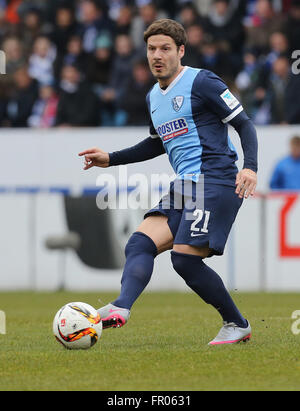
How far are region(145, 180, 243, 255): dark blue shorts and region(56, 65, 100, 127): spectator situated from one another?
9789 mm

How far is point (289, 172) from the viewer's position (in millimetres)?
15000

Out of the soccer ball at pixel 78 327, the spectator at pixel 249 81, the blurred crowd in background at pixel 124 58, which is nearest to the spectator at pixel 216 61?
the blurred crowd in background at pixel 124 58

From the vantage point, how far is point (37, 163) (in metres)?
16.5

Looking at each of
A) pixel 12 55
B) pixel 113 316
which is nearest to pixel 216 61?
pixel 12 55

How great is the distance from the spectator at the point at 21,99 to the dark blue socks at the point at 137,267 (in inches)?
409

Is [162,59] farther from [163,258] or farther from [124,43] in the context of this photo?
[124,43]

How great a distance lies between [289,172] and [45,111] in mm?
4686

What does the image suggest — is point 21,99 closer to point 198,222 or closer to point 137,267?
point 137,267

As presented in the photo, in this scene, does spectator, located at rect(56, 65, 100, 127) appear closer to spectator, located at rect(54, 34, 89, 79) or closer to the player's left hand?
spectator, located at rect(54, 34, 89, 79)

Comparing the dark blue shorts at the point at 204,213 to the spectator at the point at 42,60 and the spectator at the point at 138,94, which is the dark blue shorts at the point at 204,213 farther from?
the spectator at the point at 42,60

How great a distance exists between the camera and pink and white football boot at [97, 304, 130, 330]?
6.64 m

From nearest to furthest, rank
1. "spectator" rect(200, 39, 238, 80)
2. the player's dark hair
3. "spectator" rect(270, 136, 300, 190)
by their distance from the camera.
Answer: the player's dark hair → "spectator" rect(270, 136, 300, 190) → "spectator" rect(200, 39, 238, 80)

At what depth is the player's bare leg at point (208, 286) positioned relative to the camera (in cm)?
682

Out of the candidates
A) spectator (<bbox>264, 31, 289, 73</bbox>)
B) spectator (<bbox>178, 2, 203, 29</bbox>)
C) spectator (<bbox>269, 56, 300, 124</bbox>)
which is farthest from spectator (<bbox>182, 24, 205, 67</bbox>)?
spectator (<bbox>269, 56, 300, 124</bbox>)
